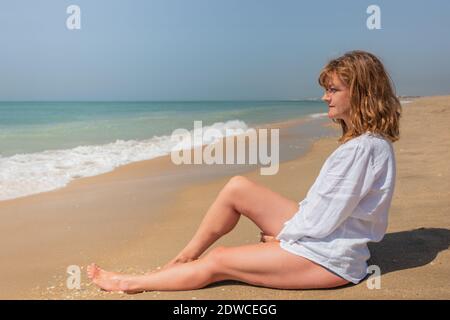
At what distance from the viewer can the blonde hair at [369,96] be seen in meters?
2.92

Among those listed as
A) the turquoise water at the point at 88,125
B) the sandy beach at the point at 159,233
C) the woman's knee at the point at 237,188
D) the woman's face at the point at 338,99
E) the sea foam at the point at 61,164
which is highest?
the woman's face at the point at 338,99

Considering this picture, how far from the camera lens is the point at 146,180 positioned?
26.2ft

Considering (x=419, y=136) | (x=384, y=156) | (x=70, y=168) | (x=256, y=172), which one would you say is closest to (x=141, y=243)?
(x=384, y=156)

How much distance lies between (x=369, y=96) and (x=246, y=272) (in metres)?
1.31

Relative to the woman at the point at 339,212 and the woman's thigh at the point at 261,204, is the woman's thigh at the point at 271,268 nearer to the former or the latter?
the woman at the point at 339,212

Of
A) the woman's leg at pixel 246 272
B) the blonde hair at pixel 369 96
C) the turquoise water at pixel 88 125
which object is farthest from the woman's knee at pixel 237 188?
the turquoise water at pixel 88 125

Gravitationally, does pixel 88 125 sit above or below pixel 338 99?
below

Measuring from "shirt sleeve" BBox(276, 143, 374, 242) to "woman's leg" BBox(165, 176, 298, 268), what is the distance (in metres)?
0.44

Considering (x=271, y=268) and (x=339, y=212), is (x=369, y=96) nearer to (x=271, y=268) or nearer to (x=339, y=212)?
(x=339, y=212)

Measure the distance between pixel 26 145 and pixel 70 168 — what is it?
19.6 feet

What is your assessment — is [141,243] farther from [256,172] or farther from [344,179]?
[256,172]

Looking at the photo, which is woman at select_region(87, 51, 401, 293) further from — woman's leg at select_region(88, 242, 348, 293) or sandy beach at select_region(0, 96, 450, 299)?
sandy beach at select_region(0, 96, 450, 299)

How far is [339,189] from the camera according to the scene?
9.32 feet

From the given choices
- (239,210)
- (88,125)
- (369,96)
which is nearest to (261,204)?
(239,210)
